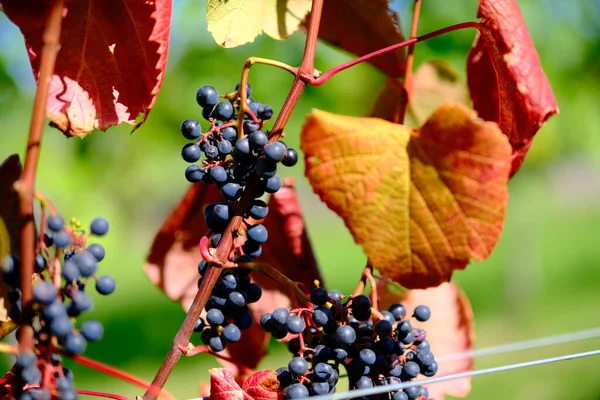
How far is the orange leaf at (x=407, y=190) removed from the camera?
458mm

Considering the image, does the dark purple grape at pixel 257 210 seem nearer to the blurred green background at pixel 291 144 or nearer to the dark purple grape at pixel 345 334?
the dark purple grape at pixel 345 334

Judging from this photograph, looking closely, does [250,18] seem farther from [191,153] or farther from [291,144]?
[291,144]

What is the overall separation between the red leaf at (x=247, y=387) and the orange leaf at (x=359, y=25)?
0.37 meters

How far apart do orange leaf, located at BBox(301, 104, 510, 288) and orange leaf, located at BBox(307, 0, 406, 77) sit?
24 cm

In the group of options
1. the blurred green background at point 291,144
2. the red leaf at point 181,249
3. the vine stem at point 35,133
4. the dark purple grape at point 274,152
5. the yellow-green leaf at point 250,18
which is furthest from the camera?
the blurred green background at point 291,144

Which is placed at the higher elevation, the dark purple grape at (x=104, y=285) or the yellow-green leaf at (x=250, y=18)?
the yellow-green leaf at (x=250, y=18)

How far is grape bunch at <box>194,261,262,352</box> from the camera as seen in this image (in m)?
0.52

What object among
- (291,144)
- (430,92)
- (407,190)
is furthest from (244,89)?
(291,144)

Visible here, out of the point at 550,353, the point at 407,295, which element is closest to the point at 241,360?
the point at 407,295

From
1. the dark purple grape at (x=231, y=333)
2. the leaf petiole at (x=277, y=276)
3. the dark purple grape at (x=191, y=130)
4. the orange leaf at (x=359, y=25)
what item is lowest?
the dark purple grape at (x=231, y=333)

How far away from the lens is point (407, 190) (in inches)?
18.8

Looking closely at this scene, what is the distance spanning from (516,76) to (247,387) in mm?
347

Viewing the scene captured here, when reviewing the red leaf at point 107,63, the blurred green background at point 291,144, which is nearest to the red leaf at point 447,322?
the red leaf at point 107,63

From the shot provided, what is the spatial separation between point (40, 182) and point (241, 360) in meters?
2.82
